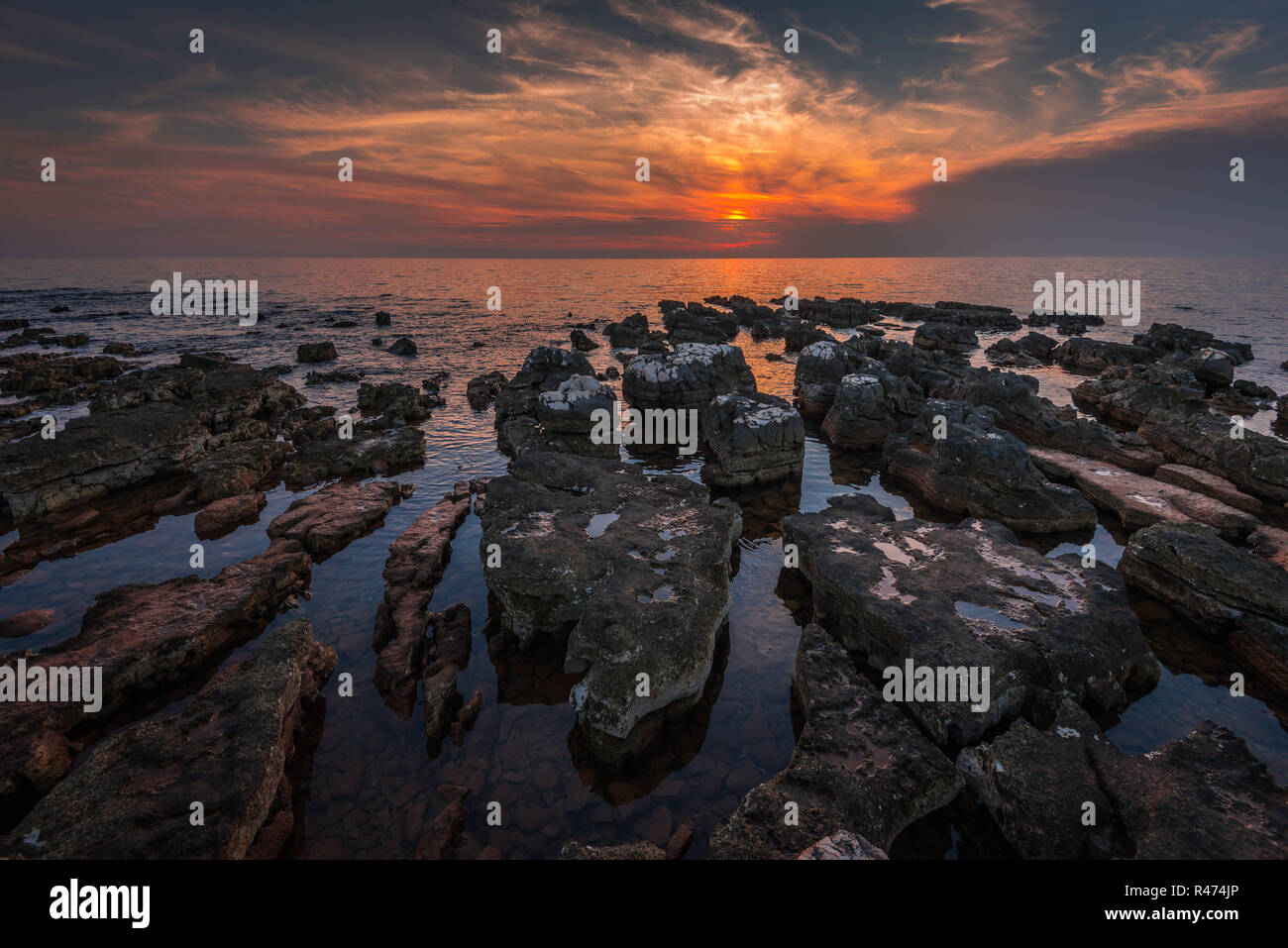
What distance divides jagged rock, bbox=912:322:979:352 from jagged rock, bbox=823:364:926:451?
113ft

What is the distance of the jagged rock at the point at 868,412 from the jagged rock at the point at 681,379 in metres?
5.31

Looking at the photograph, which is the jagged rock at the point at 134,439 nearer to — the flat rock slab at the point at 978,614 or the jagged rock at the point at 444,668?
the jagged rock at the point at 444,668

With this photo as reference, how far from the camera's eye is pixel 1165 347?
5034 centimetres

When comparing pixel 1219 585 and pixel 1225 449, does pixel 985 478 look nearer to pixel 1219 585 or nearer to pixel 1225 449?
pixel 1219 585

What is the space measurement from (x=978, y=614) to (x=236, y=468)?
988 inches

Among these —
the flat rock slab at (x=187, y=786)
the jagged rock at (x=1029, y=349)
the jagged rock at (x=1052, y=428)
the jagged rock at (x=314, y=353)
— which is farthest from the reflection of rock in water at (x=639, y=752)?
the jagged rock at (x=1029, y=349)

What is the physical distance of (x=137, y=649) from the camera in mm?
10703

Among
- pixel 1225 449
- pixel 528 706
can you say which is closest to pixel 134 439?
pixel 528 706

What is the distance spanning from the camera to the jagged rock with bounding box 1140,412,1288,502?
19.1 m

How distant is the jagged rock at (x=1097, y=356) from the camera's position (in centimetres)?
4428
